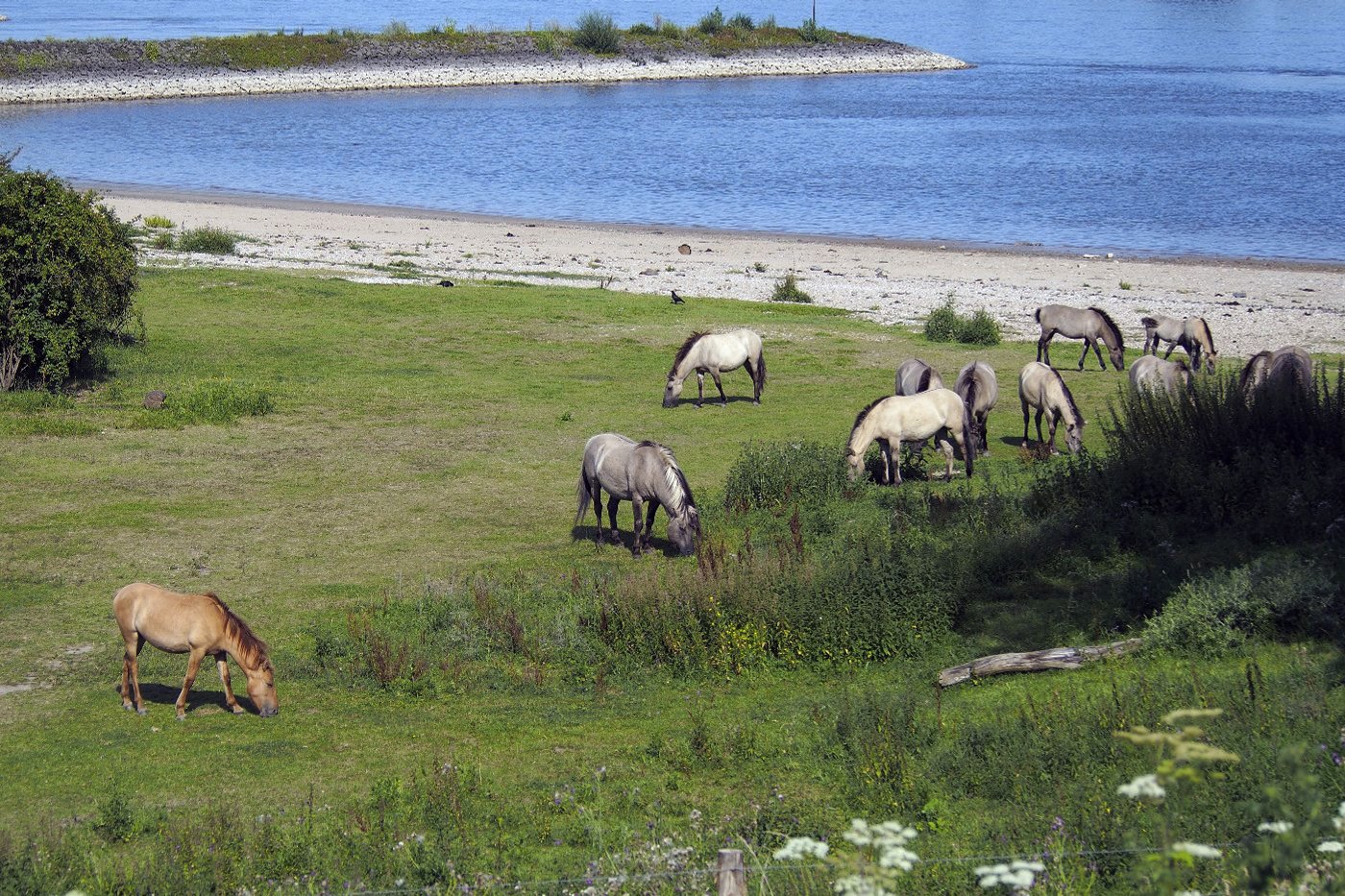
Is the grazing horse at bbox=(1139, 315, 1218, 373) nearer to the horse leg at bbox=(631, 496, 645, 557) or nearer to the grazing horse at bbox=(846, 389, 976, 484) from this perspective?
the grazing horse at bbox=(846, 389, 976, 484)

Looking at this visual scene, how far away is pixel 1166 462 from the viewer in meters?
14.8

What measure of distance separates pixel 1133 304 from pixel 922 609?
89.7ft

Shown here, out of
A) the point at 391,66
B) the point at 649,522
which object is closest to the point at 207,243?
the point at 649,522

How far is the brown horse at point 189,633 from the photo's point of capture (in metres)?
11.8

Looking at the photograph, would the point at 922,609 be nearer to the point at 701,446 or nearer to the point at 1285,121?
the point at 701,446

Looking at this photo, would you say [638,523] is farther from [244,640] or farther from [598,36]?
[598,36]

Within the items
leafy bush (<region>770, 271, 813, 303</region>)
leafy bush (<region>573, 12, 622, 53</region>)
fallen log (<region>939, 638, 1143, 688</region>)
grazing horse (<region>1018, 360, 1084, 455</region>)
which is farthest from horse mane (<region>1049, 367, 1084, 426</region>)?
leafy bush (<region>573, 12, 622, 53</region>)

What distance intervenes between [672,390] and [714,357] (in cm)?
96

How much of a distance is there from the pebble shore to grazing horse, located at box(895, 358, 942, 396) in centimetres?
9527

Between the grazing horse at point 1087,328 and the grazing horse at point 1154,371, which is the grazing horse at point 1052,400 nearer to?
the grazing horse at point 1154,371

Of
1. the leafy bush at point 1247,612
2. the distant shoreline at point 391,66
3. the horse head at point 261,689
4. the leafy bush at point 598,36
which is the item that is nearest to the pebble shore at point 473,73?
the distant shoreline at point 391,66

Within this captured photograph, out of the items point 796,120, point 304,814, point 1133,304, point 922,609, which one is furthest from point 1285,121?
point 304,814

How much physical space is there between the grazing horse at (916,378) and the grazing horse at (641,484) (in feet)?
16.2

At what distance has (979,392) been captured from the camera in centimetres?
2066
